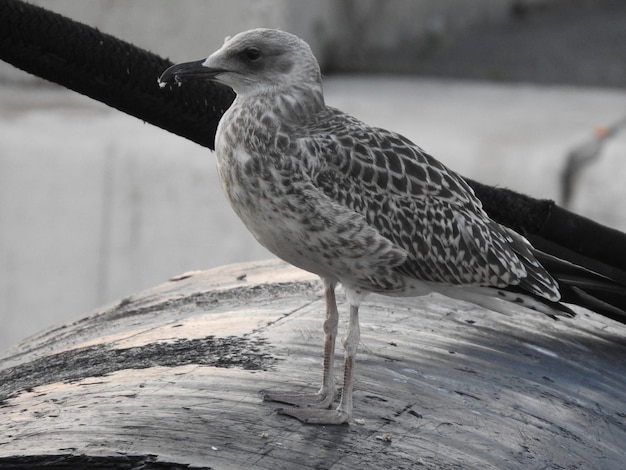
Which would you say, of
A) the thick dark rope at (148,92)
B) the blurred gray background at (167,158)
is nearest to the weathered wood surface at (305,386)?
the thick dark rope at (148,92)

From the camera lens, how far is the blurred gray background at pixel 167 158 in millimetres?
5742

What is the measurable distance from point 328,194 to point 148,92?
0.62m

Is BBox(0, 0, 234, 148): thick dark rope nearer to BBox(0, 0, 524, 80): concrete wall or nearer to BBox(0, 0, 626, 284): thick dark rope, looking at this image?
BBox(0, 0, 626, 284): thick dark rope

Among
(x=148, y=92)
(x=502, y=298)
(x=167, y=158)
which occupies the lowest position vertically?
(x=502, y=298)

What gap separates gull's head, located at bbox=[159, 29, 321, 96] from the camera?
2047 millimetres

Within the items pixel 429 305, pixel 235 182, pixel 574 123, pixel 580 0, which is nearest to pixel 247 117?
pixel 235 182

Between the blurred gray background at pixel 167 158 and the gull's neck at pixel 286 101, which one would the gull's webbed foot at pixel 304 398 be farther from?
the blurred gray background at pixel 167 158

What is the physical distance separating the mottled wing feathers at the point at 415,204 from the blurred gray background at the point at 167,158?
Result: 131 inches

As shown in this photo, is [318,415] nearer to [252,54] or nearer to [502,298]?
[502,298]

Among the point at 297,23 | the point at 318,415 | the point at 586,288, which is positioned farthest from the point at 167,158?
the point at 318,415

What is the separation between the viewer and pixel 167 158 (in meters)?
5.88

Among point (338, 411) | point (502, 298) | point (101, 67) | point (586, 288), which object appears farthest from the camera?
point (586, 288)

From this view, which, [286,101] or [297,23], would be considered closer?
[286,101]

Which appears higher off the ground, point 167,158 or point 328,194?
point 167,158
